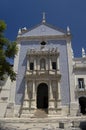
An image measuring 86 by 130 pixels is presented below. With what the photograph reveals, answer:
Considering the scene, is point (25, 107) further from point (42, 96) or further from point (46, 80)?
point (46, 80)

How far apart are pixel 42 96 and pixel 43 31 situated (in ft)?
42.3

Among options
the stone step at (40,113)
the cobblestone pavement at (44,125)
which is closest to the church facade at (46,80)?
the stone step at (40,113)

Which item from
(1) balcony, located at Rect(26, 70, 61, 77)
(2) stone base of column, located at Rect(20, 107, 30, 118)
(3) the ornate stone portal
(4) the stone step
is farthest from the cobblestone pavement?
(1) balcony, located at Rect(26, 70, 61, 77)

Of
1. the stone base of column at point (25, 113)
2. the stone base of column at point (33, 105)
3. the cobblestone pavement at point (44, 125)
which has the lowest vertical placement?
the cobblestone pavement at point (44, 125)

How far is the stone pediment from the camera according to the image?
39750 mm

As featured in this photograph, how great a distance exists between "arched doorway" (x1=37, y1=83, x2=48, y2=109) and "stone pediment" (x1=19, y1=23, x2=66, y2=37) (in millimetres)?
10278

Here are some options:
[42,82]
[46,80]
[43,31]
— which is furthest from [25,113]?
[43,31]

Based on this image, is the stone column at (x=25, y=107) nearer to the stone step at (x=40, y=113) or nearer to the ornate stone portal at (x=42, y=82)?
the ornate stone portal at (x=42, y=82)

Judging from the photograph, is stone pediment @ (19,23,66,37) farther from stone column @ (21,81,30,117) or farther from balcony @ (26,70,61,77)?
stone column @ (21,81,30,117)

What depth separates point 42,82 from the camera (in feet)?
116

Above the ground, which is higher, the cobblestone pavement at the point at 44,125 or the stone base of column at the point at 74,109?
the stone base of column at the point at 74,109

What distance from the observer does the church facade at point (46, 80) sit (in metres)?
33.7

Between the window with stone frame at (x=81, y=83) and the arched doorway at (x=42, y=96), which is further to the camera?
the arched doorway at (x=42, y=96)

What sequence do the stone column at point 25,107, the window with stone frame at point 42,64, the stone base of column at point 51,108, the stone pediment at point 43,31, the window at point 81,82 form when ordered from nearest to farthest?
the stone base of column at point 51,108, the stone column at point 25,107, the window at point 81,82, the window with stone frame at point 42,64, the stone pediment at point 43,31
